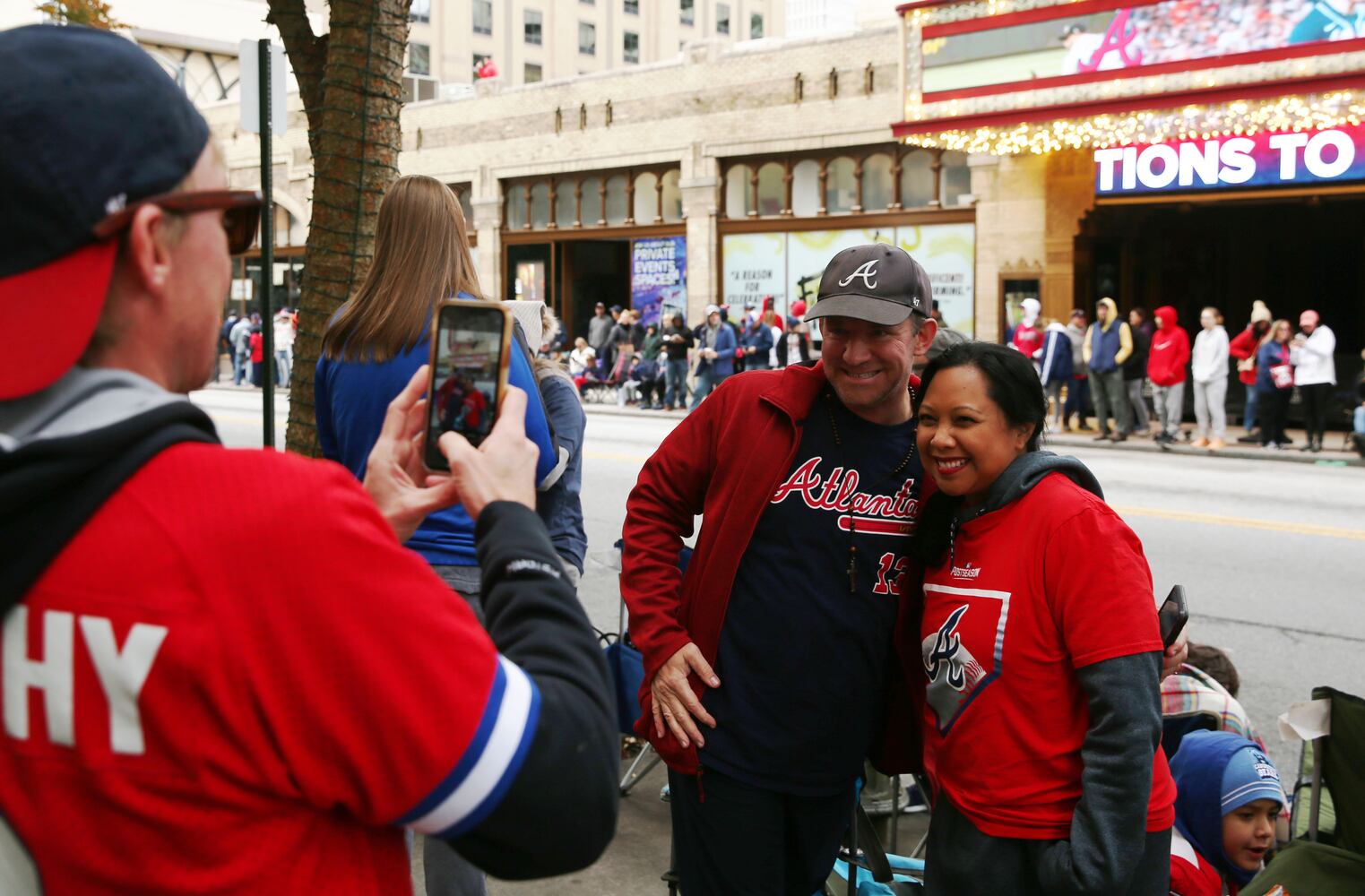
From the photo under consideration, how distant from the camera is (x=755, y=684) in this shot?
281cm

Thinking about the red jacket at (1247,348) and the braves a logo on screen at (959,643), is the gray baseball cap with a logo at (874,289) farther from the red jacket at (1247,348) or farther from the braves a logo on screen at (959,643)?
the red jacket at (1247,348)

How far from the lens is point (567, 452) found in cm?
383

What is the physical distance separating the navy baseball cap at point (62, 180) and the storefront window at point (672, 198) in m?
28.2

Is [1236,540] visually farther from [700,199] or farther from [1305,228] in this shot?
[700,199]

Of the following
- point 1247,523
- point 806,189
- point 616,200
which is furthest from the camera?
point 616,200

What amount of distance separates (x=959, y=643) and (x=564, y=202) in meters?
30.0

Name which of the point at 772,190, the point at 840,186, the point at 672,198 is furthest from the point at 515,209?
the point at 840,186

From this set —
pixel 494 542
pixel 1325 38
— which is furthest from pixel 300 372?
pixel 1325 38

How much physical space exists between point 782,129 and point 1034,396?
24.7 m

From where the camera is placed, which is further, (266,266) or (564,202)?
(564,202)

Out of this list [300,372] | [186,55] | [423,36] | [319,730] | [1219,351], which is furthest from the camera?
[423,36]

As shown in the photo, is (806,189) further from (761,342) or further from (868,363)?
(868,363)

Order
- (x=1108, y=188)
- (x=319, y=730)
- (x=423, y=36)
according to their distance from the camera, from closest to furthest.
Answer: (x=319, y=730) < (x=1108, y=188) < (x=423, y=36)

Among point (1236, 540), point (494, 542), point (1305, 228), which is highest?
point (1305, 228)
